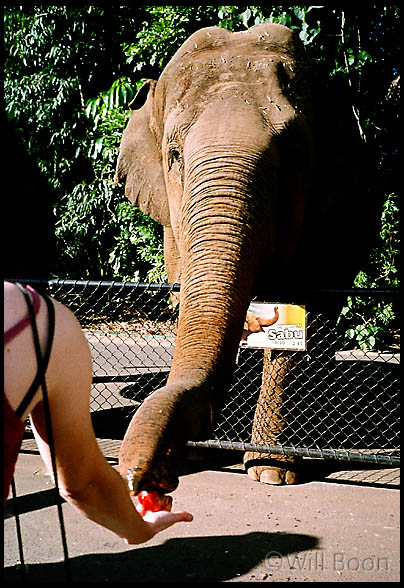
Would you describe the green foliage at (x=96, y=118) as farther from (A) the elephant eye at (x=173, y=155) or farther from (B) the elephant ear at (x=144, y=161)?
(A) the elephant eye at (x=173, y=155)

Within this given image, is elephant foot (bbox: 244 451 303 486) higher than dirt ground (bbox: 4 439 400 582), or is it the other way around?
elephant foot (bbox: 244 451 303 486)

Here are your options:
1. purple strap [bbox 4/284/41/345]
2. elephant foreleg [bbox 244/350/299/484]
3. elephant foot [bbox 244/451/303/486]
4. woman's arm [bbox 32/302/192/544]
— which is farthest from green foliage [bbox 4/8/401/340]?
purple strap [bbox 4/284/41/345]

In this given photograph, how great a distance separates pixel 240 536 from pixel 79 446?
253cm

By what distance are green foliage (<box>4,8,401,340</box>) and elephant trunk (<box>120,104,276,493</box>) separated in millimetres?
6166

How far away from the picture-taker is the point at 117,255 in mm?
14672

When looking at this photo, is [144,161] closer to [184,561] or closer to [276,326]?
[276,326]

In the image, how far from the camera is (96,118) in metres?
12.6

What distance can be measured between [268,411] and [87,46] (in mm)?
11461

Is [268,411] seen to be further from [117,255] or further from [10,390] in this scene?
[117,255]

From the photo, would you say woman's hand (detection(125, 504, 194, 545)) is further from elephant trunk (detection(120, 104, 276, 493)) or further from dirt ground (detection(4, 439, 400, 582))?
dirt ground (detection(4, 439, 400, 582))

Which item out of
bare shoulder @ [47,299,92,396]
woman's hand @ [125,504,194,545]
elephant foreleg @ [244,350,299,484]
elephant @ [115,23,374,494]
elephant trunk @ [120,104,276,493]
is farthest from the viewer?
elephant foreleg @ [244,350,299,484]

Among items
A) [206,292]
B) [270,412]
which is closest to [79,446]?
[206,292]

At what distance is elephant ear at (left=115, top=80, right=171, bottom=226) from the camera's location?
19.5ft

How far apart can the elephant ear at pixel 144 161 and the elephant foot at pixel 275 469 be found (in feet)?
8.47
